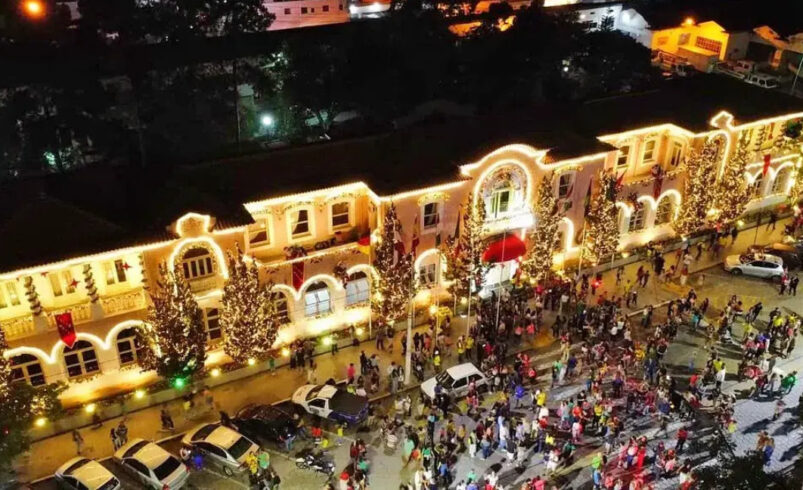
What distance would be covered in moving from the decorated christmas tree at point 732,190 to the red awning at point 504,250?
14.6m

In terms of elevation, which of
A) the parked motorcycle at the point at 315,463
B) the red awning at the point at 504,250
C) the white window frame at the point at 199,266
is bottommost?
the parked motorcycle at the point at 315,463

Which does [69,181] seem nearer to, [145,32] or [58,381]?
[58,381]

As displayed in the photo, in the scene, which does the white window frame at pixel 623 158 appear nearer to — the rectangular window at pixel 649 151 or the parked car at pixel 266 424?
the rectangular window at pixel 649 151

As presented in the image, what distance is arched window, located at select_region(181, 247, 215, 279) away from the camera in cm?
3142

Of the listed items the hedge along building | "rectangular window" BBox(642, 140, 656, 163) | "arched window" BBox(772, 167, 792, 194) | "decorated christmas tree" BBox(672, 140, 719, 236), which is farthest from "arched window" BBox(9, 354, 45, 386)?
"arched window" BBox(772, 167, 792, 194)

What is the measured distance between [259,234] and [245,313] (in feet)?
13.6

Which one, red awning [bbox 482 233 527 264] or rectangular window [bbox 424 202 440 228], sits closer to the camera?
rectangular window [bbox 424 202 440 228]

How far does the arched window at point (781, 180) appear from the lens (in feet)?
159

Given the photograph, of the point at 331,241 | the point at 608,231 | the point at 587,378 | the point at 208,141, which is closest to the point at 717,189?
the point at 608,231

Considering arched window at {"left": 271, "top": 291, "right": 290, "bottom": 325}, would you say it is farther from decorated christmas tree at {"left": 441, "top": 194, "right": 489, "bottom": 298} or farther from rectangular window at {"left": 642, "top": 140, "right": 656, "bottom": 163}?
rectangular window at {"left": 642, "top": 140, "right": 656, "bottom": 163}

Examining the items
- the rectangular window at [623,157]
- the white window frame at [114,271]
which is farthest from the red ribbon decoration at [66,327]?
the rectangular window at [623,157]

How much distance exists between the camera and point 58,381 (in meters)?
31.2

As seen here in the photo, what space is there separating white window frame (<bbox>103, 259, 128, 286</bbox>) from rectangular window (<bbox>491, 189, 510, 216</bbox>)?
18753mm

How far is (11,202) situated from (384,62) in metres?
30.3
